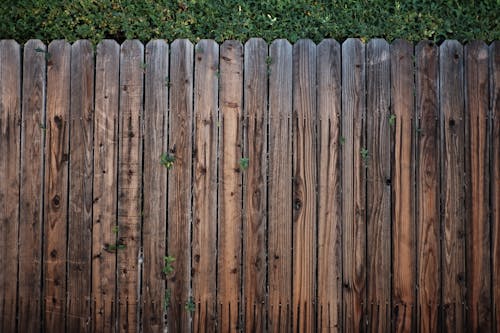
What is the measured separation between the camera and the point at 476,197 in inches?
104

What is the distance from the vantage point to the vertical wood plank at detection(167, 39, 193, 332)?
270cm

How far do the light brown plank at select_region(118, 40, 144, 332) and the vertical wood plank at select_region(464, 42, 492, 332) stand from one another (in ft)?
7.02

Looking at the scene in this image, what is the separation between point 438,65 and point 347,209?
43.9 inches

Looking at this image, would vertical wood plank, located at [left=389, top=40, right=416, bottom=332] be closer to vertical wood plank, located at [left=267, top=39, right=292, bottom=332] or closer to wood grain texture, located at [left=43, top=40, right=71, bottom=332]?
vertical wood plank, located at [left=267, top=39, right=292, bottom=332]

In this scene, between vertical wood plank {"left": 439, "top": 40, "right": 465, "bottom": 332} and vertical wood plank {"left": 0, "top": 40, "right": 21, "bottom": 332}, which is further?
A: vertical wood plank {"left": 0, "top": 40, "right": 21, "bottom": 332}

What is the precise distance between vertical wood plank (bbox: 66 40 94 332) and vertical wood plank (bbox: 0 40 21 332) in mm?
379

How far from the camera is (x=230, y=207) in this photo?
106 inches

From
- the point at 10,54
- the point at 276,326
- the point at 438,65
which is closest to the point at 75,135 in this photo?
the point at 10,54

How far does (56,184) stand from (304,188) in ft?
5.39

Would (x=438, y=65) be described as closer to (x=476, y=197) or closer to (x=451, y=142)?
(x=451, y=142)

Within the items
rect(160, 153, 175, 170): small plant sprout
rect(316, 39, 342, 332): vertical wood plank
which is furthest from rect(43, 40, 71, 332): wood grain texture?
rect(316, 39, 342, 332): vertical wood plank

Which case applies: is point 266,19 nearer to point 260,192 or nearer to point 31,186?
point 260,192

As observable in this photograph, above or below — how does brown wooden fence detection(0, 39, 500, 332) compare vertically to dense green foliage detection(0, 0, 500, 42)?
below

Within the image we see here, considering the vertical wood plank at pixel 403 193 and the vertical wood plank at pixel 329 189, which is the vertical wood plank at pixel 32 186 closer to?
the vertical wood plank at pixel 329 189
